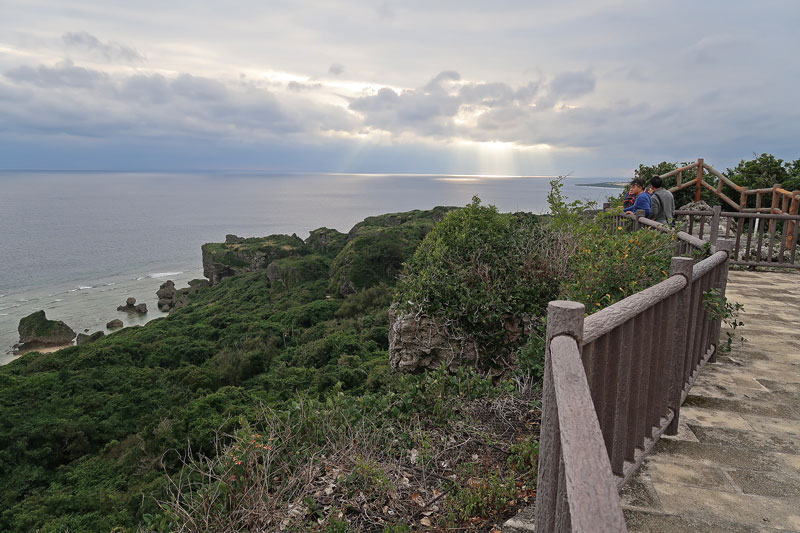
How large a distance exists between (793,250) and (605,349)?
1073cm

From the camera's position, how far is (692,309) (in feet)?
11.8

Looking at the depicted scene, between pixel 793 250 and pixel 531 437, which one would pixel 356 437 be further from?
pixel 793 250

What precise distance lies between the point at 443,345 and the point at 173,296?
48469mm

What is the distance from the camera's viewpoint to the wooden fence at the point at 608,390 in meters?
1.11

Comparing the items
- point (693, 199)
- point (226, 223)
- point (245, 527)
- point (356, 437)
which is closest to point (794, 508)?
point (356, 437)

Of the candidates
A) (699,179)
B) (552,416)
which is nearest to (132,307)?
(699,179)

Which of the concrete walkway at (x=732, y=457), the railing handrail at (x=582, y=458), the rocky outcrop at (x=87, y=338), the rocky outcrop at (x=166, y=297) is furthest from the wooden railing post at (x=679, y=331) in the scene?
the rocky outcrop at (x=166, y=297)

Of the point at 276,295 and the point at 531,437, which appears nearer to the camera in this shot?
the point at 531,437

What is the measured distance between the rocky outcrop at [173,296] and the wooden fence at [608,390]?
49.0 metres

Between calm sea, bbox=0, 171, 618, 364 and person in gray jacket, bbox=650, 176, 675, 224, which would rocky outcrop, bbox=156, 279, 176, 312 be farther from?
person in gray jacket, bbox=650, 176, 675, 224

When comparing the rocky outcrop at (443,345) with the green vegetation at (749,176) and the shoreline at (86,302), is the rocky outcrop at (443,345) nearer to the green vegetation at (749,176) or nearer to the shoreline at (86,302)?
the green vegetation at (749,176)

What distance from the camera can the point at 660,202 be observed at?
8984 millimetres

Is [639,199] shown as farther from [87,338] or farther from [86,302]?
[86,302]

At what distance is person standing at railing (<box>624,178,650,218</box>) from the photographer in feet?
28.1
